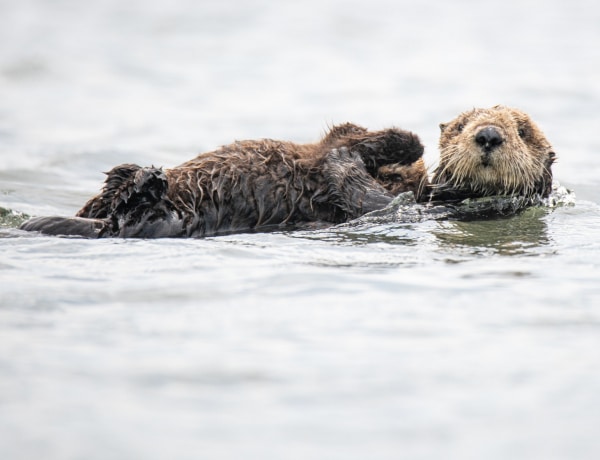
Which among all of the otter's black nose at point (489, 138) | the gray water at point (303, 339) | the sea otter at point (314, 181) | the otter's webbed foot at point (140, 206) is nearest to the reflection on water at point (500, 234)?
the gray water at point (303, 339)

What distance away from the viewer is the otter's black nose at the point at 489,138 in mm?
6539

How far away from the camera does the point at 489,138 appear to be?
654cm

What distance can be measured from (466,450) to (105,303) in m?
2.07

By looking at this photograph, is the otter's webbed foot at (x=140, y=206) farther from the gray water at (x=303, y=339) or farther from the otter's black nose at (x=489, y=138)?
the otter's black nose at (x=489, y=138)

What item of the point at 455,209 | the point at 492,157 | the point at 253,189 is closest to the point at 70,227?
the point at 253,189

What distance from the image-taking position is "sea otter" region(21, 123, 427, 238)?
242 inches

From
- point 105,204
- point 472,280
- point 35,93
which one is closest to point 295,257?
point 472,280

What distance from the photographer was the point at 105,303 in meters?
4.72

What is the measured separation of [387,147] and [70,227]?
2320 millimetres

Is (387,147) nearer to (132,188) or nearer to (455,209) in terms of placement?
(455,209)

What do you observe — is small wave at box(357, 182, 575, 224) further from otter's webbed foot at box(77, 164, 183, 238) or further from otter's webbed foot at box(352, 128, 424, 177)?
otter's webbed foot at box(77, 164, 183, 238)

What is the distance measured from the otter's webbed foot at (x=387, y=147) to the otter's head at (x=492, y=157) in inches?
9.6

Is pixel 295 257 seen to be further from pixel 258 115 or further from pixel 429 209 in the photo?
pixel 258 115

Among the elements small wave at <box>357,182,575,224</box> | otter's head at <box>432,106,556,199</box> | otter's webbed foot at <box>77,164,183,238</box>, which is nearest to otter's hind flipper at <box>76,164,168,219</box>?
otter's webbed foot at <box>77,164,183,238</box>
